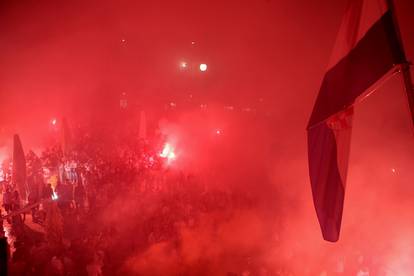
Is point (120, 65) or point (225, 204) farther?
point (120, 65)

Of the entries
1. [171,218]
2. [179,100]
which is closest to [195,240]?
[171,218]

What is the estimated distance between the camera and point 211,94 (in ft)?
81.0

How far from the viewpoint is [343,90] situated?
2.99 meters

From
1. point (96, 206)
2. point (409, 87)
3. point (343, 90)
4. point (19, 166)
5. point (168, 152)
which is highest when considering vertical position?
point (168, 152)

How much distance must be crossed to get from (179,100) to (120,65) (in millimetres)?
4619

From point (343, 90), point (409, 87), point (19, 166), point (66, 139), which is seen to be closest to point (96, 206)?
point (19, 166)

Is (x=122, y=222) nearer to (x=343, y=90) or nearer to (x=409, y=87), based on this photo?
(x=343, y=90)

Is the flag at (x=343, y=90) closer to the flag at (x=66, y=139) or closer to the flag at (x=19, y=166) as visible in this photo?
the flag at (x=19, y=166)

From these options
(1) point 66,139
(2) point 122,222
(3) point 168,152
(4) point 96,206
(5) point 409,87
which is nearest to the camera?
(5) point 409,87

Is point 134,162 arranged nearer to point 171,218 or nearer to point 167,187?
point 167,187

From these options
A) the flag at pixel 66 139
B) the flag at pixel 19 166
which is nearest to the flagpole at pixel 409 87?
the flag at pixel 19 166

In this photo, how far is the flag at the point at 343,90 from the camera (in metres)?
2.62

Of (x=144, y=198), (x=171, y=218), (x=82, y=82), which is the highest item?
(x=82, y=82)

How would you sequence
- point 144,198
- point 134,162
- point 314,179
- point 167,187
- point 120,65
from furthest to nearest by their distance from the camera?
point 120,65, point 134,162, point 167,187, point 144,198, point 314,179
